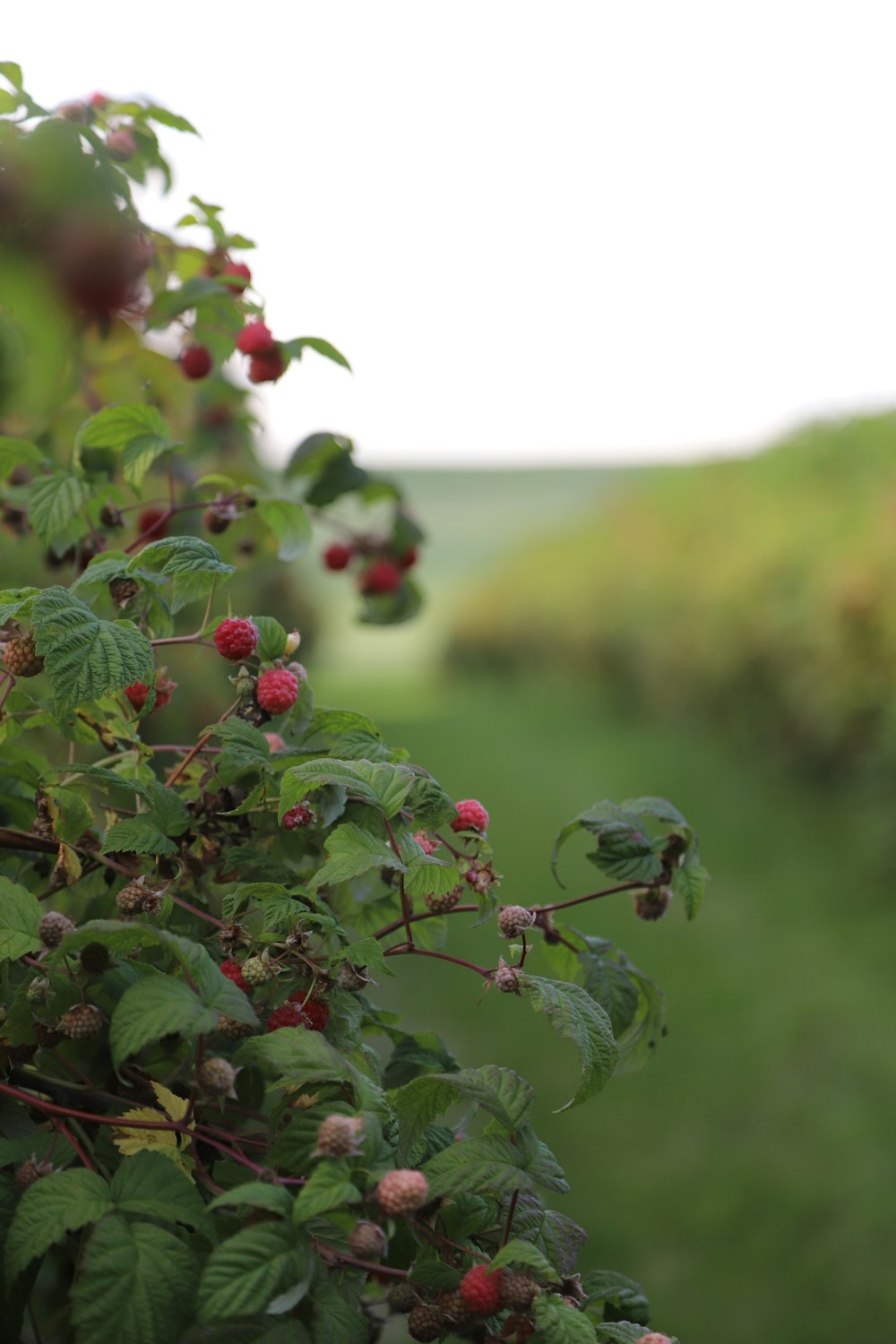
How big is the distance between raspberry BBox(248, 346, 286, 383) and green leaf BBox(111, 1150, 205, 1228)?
0.90 metres

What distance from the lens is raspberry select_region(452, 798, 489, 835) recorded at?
Answer: 0.93 metres

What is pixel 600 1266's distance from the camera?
2748 millimetres

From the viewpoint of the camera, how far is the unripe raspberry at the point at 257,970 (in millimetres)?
772

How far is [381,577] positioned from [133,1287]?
123cm

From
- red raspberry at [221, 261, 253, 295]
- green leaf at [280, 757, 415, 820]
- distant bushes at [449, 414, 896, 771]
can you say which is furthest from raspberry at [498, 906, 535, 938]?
distant bushes at [449, 414, 896, 771]

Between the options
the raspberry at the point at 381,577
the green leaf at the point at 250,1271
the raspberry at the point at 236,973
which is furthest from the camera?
the raspberry at the point at 381,577

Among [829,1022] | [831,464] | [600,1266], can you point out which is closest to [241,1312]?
[600,1266]

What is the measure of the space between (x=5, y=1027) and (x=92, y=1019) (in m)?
0.09

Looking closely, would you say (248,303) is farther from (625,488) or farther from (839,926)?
(625,488)

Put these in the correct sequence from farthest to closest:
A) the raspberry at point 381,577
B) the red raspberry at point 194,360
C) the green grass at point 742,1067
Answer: the green grass at point 742,1067, the raspberry at point 381,577, the red raspberry at point 194,360

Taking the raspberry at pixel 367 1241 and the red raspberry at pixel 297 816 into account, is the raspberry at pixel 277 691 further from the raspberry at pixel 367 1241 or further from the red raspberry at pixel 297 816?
the raspberry at pixel 367 1241

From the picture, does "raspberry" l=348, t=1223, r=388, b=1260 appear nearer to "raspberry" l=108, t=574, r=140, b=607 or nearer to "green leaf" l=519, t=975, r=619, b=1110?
"green leaf" l=519, t=975, r=619, b=1110

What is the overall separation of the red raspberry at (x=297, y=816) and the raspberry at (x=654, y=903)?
1.02ft

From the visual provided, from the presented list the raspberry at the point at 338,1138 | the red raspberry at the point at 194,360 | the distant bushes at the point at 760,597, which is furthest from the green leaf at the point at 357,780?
the distant bushes at the point at 760,597
